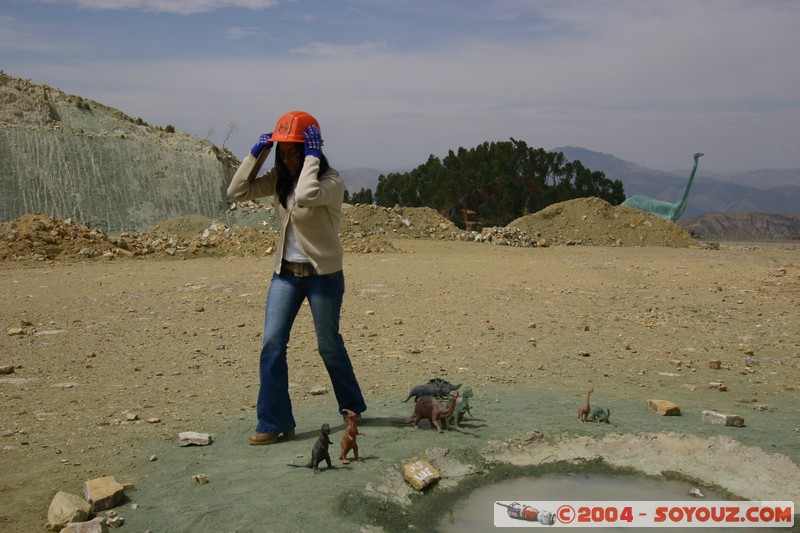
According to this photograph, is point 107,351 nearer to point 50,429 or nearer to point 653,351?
point 50,429

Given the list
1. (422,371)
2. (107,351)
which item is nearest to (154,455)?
(422,371)

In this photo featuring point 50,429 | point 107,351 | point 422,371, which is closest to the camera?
point 50,429

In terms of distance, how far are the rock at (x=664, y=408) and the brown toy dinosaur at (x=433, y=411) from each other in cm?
154

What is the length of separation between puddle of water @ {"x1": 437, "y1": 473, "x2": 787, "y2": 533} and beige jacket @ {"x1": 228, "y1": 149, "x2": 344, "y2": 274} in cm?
160

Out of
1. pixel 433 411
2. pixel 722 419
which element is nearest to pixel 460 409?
pixel 433 411

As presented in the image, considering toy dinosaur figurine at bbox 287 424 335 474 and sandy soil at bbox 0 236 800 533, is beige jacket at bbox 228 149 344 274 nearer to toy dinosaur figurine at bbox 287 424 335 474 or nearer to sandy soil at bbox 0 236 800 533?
A: toy dinosaur figurine at bbox 287 424 335 474

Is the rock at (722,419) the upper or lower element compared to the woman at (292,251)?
lower

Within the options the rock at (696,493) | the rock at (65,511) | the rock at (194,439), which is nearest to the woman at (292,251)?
the rock at (194,439)

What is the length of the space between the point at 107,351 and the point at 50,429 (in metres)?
2.66

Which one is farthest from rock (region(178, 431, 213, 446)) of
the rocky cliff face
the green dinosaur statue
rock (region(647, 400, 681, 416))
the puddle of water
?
the green dinosaur statue

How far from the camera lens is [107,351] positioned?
25.4 feet

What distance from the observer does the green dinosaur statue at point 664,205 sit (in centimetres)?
3025

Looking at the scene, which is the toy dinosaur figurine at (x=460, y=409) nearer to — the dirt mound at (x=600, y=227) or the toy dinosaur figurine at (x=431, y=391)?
the toy dinosaur figurine at (x=431, y=391)

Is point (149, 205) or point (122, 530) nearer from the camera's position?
point (122, 530)
